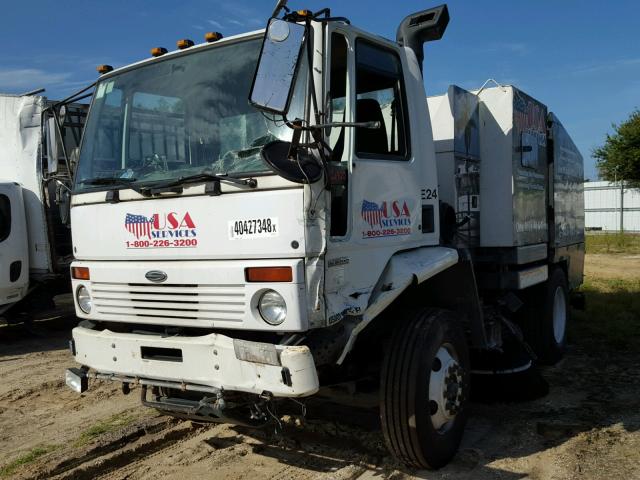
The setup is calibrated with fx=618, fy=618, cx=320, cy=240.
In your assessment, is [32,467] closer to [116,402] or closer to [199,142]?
[116,402]

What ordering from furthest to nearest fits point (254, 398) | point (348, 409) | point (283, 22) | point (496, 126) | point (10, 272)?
point (10, 272) < point (496, 126) < point (348, 409) < point (254, 398) < point (283, 22)

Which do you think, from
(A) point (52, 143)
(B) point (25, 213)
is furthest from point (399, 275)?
(B) point (25, 213)

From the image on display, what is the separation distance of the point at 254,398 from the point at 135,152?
5.79 ft

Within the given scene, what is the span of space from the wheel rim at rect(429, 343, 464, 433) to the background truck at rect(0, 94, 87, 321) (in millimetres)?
6431

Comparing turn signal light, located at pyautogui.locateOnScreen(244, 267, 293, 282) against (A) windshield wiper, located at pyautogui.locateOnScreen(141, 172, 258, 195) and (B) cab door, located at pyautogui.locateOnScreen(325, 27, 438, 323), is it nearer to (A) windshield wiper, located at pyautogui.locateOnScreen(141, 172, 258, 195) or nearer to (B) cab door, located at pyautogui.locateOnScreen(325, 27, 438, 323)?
(B) cab door, located at pyautogui.locateOnScreen(325, 27, 438, 323)

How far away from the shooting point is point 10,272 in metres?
8.74

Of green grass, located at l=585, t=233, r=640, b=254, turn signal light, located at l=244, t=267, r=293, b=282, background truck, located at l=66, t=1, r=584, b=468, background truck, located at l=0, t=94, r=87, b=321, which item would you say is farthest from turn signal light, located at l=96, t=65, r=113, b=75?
green grass, located at l=585, t=233, r=640, b=254

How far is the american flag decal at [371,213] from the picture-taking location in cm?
366

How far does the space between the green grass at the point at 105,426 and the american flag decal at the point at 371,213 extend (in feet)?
9.09

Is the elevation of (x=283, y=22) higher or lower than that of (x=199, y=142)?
higher

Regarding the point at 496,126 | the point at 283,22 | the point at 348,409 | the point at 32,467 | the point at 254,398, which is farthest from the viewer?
the point at 496,126

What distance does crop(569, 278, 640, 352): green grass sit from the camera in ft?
25.4

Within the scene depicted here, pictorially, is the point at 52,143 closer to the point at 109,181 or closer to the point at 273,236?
the point at 109,181

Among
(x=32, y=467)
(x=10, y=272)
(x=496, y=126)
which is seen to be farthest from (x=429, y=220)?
(x=10, y=272)
